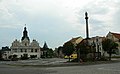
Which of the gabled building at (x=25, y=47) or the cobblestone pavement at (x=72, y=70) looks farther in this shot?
the gabled building at (x=25, y=47)

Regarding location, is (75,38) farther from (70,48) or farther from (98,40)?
(70,48)

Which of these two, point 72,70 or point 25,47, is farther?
point 25,47

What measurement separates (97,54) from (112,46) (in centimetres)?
1065

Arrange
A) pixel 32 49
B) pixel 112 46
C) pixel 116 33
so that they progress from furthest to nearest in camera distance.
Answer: pixel 32 49
pixel 116 33
pixel 112 46

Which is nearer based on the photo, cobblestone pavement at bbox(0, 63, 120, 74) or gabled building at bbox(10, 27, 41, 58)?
cobblestone pavement at bbox(0, 63, 120, 74)

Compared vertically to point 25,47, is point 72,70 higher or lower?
lower

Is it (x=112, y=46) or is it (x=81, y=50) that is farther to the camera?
(x=112, y=46)

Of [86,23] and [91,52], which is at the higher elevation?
[86,23]

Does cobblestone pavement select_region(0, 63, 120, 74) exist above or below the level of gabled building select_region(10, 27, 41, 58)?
below

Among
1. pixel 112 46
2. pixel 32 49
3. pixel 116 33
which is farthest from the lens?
pixel 32 49

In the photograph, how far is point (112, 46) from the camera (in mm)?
60594

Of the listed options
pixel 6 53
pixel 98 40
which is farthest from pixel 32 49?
pixel 98 40

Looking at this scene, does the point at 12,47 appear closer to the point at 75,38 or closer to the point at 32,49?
the point at 32,49

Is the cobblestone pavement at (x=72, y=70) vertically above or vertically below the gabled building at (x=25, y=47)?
below
